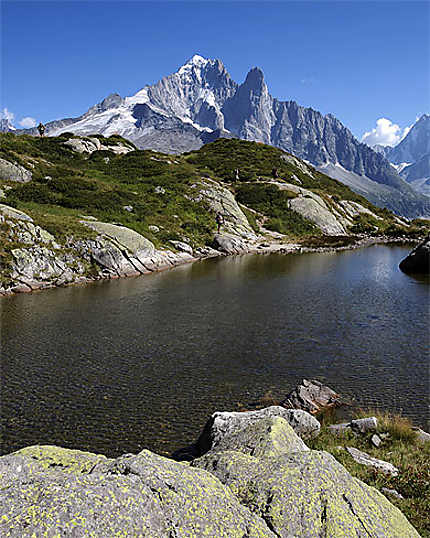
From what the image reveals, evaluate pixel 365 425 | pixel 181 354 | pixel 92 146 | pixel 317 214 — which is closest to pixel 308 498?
pixel 365 425

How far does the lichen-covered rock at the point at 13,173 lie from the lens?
248 ft

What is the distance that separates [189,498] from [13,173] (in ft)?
283

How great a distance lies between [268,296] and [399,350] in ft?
57.6

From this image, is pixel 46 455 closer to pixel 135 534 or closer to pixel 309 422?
pixel 135 534

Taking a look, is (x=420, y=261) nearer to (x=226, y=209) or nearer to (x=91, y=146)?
(x=226, y=209)

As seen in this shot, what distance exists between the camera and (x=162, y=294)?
137 ft

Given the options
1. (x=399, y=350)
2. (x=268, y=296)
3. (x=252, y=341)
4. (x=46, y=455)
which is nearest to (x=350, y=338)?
(x=399, y=350)

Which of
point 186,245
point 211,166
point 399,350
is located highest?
point 211,166

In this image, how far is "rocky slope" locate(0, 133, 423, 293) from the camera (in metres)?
49.1

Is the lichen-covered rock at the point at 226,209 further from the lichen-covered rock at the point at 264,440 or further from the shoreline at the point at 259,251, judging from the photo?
the lichen-covered rock at the point at 264,440

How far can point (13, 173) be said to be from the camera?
76.5 meters

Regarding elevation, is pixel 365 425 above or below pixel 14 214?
below

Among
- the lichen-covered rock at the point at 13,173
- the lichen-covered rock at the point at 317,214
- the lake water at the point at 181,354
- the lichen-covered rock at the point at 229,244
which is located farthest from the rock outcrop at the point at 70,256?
the lichen-covered rock at the point at 317,214

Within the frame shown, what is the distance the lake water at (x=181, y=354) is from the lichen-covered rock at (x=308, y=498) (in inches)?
336
